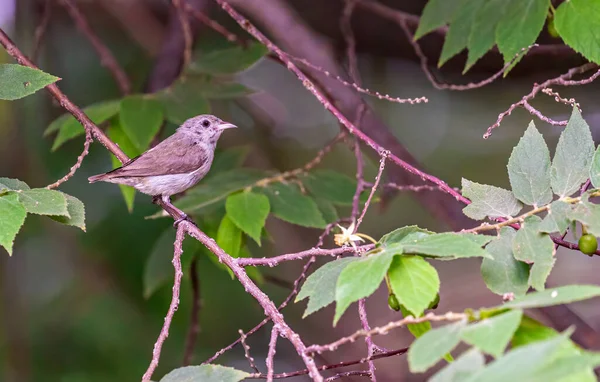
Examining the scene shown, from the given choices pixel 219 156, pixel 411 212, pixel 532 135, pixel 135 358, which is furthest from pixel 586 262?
pixel 532 135

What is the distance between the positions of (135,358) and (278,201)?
2390 millimetres

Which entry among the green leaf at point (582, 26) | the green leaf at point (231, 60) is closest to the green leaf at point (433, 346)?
the green leaf at point (582, 26)

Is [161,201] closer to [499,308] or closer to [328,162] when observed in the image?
[499,308]

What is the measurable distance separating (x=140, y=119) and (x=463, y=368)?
2.39m

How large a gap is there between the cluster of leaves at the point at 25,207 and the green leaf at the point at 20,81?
286 mm

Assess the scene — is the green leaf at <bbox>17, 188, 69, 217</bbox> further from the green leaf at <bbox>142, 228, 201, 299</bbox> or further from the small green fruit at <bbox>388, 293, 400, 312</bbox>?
the green leaf at <bbox>142, 228, 201, 299</bbox>

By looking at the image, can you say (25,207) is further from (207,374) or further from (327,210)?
(327,210)

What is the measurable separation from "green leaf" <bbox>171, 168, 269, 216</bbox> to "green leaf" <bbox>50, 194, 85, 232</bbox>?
0.97m

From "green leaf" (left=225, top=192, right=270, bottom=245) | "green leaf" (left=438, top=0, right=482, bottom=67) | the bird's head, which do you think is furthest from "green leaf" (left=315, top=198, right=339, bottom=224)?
the bird's head

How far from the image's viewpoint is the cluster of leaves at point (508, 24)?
8.29 ft

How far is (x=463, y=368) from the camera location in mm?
1224

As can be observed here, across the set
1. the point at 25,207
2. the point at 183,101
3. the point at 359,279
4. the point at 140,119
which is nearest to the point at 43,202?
the point at 25,207

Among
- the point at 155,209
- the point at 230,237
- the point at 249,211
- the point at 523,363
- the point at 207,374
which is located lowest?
the point at 155,209

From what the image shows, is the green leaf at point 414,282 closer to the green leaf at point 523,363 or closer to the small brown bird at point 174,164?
the green leaf at point 523,363
